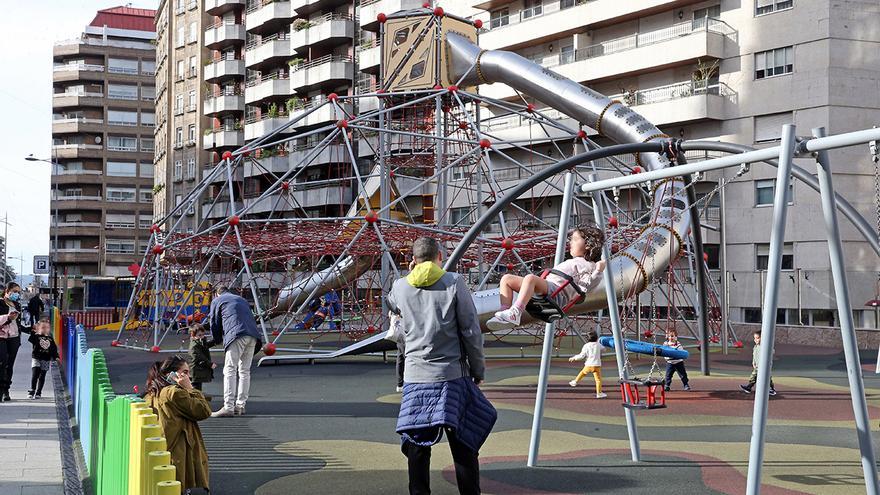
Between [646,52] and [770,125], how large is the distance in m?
6.47

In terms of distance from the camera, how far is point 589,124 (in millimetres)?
23266

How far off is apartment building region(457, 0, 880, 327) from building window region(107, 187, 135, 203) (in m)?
61.5

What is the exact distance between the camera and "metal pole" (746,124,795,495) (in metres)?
7.13

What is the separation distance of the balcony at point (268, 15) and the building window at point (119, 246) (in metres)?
32.8

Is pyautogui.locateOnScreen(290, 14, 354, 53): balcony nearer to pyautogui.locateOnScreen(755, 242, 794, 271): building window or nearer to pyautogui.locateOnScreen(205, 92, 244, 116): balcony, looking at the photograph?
pyautogui.locateOnScreen(205, 92, 244, 116): balcony

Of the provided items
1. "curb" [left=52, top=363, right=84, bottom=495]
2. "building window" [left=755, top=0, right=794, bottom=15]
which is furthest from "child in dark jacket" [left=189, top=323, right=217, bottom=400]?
"building window" [left=755, top=0, right=794, bottom=15]

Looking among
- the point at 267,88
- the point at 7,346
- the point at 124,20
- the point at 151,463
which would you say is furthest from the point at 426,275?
the point at 124,20

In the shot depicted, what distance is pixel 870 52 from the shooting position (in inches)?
1476

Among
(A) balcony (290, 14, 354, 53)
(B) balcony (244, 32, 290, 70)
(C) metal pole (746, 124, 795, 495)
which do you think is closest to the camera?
(C) metal pole (746, 124, 795, 495)

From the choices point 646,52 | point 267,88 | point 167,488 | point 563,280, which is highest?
point 267,88

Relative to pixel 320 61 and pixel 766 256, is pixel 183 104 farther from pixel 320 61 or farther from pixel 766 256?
pixel 766 256

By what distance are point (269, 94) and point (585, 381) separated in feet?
168

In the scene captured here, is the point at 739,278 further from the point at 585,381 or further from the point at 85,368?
the point at 85,368

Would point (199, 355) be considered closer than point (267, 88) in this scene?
Yes
